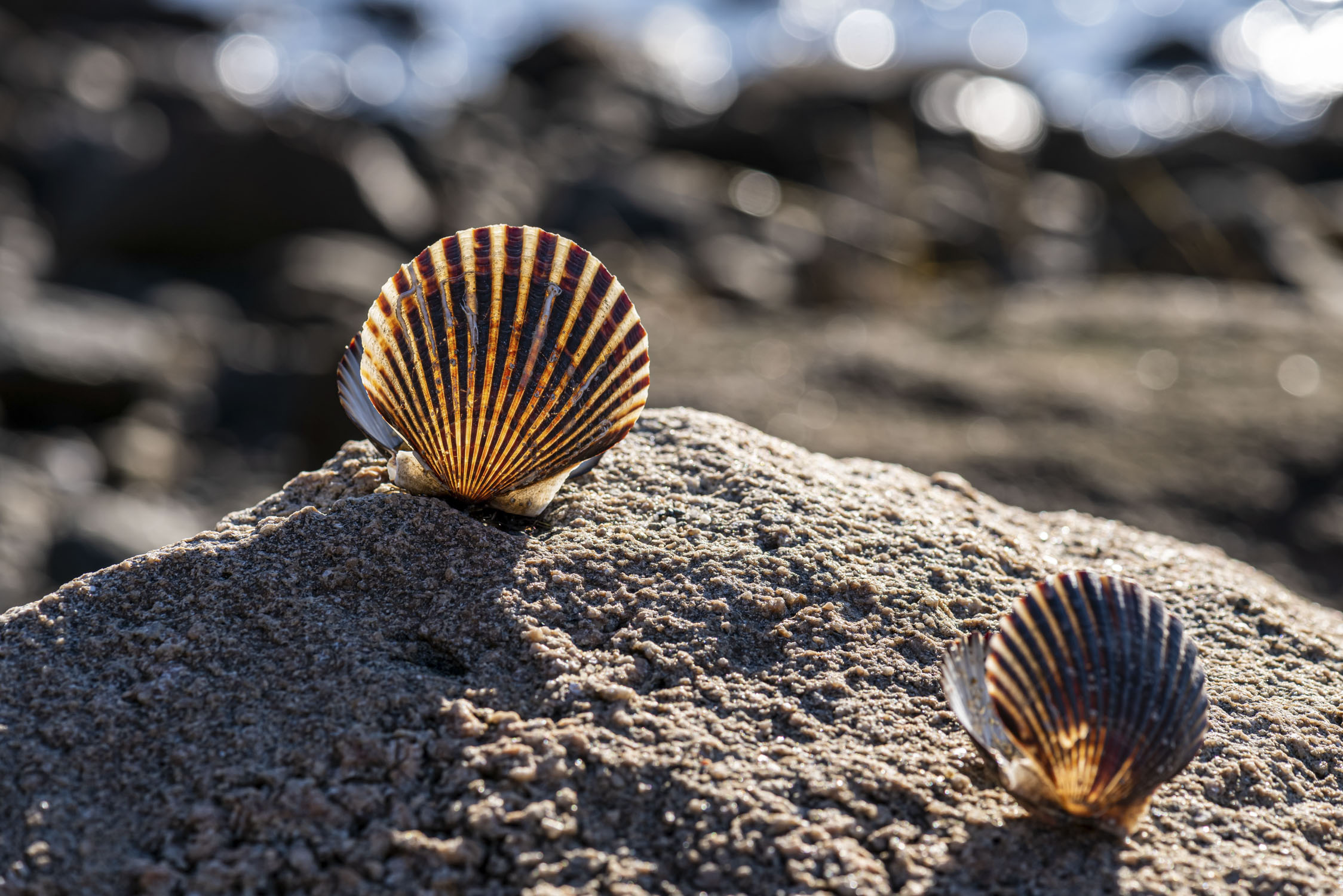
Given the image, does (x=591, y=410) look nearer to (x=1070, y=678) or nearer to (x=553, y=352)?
(x=553, y=352)

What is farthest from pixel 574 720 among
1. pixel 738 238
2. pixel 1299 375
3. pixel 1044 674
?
pixel 738 238

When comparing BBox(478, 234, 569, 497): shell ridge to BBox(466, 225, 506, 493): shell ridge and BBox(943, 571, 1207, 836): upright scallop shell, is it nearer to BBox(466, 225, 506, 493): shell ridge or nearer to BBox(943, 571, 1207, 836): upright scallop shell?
BBox(466, 225, 506, 493): shell ridge

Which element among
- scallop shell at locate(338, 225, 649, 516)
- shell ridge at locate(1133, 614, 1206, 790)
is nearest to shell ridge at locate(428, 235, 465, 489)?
scallop shell at locate(338, 225, 649, 516)

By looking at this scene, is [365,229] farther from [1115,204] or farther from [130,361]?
[1115,204]

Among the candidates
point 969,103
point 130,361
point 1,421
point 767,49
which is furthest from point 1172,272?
point 767,49

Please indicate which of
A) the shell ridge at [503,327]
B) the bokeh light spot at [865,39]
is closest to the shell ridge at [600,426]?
the shell ridge at [503,327]

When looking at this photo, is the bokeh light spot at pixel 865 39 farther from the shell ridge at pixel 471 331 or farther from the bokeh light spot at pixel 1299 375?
the shell ridge at pixel 471 331

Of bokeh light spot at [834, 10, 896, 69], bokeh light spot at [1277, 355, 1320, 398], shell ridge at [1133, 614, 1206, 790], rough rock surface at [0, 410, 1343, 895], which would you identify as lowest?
rough rock surface at [0, 410, 1343, 895]
